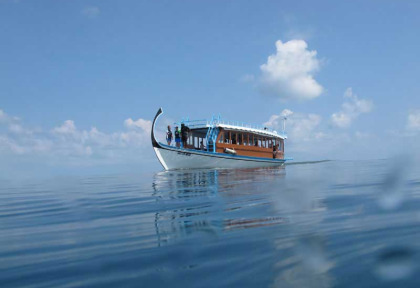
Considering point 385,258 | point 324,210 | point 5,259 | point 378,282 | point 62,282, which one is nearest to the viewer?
point 378,282

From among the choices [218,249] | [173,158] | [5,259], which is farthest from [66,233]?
[173,158]

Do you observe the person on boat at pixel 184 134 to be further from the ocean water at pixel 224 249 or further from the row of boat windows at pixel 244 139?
the ocean water at pixel 224 249

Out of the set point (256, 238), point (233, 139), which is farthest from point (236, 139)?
point (256, 238)

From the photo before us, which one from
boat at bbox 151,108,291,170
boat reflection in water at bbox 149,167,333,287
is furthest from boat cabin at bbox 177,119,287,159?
boat reflection in water at bbox 149,167,333,287

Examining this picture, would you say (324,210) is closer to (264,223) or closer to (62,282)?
(264,223)

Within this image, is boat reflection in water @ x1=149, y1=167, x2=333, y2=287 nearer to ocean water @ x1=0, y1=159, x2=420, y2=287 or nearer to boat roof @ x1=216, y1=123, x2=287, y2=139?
ocean water @ x1=0, y1=159, x2=420, y2=287

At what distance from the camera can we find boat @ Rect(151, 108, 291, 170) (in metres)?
22.6

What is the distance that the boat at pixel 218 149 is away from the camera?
2262cm

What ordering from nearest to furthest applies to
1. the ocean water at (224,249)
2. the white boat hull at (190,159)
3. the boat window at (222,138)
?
the ocean water at (224,249) → the white boat hull at (190,159) → the boat window at (222,138)

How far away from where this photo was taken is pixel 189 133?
84.4 feet

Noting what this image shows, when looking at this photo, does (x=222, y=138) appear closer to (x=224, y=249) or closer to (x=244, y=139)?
(x=244, y=139)

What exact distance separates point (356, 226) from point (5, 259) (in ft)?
11.3

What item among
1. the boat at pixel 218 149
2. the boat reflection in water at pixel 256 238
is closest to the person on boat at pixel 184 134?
the boat at pixel 218 149

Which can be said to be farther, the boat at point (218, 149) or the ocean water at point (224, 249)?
the boat at point (218, 149)
